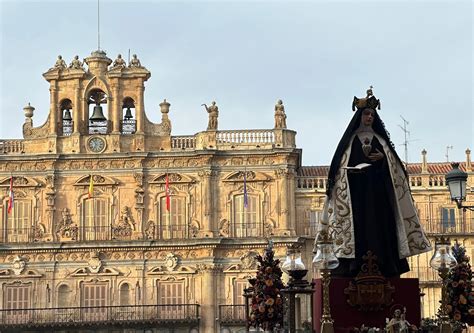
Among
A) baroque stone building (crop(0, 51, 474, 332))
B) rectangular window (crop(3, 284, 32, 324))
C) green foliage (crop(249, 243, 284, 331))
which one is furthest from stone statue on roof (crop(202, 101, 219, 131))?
green foliage (crop(249, 243, 284, 331))

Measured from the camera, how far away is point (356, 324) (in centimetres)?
1648

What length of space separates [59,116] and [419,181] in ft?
59.2

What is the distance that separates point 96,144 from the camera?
58969mm

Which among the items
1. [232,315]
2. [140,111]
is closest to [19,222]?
[140,111]

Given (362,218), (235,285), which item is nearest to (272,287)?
(362,218)

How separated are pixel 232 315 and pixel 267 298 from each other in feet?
118

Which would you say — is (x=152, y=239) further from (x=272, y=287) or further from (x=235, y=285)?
(x=272, y=287)

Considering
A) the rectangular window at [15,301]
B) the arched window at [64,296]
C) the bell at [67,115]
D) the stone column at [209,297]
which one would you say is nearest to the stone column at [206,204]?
the stone column at [209,297]

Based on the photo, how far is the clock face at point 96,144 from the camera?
58.9 meters

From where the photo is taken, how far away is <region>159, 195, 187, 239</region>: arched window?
58438 millimetres

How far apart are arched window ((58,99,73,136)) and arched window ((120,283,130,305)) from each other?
320 inches

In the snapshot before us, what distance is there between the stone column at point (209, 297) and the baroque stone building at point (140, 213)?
0.06 metres

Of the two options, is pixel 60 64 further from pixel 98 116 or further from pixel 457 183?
pixel 457 183

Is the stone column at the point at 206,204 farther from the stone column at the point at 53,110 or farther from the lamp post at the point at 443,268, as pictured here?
the lamp post at the point at 443,268
